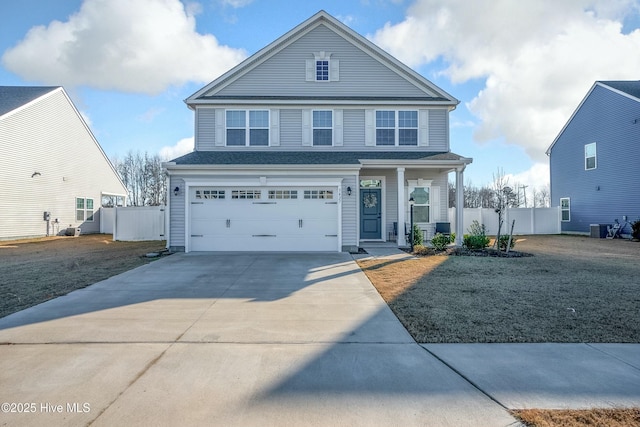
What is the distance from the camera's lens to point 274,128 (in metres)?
13.9

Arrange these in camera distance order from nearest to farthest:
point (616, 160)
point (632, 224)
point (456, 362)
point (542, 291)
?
point (456, 362) → point (542, 291) → point (632, 224) → point (616, 160)

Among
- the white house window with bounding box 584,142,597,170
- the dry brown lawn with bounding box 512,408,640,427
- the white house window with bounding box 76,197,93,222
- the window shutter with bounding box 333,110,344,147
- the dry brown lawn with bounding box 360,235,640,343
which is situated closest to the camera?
the dry brown lawn with bounding box 512,408,640,427

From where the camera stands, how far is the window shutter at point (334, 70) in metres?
14.3

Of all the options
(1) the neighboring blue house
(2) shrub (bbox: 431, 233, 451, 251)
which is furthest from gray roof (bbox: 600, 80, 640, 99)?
(2) shrub (bbox: 431, 233, 451, 251)

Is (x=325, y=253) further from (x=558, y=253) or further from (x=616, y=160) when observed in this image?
(x=616, y=160)

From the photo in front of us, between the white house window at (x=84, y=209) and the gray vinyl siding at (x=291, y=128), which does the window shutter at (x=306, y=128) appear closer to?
the gray vinyl siding at (x=291, y=128)

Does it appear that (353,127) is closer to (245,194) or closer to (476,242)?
(245,194)

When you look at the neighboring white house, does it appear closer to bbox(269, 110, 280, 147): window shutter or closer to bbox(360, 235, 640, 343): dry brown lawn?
bbox(269, 110, 280, 147): window shutter

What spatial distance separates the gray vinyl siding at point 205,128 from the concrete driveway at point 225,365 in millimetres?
8681

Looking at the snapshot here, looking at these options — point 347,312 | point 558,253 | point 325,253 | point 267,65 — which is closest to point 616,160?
point 558,253

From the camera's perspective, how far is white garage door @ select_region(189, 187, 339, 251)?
11.8 metres

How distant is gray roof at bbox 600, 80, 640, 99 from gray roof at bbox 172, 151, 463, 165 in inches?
483

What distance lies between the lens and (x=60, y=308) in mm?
5547

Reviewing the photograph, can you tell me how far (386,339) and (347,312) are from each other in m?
1.16
